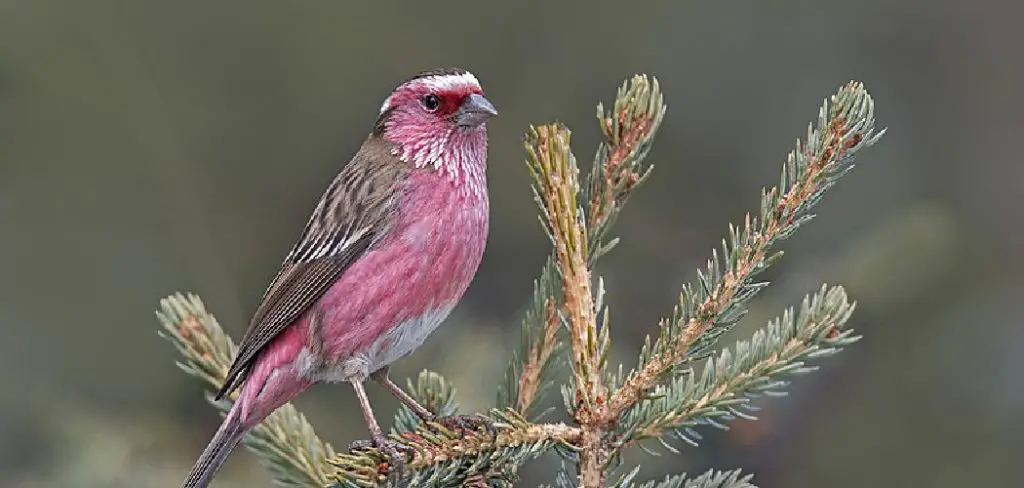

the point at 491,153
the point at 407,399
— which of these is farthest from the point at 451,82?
the point at 491,153

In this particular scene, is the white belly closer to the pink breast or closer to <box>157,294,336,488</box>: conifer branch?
the pink breast

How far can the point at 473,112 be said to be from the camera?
3.34 m

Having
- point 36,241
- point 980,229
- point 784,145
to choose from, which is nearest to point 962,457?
point 980,229

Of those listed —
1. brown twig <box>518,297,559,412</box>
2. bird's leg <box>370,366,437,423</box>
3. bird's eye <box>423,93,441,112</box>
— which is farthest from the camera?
bird's eye <box>423,93,441,112</box>

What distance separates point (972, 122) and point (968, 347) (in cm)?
123

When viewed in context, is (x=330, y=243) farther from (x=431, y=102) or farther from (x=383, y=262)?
(x=431, y=102)

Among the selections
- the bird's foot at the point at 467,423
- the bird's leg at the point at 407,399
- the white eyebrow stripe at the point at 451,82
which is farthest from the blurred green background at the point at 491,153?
the bird's foot at the point at 467,423

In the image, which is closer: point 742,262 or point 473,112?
point 742,262

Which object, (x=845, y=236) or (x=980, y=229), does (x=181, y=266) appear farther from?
(x=980, y=229)

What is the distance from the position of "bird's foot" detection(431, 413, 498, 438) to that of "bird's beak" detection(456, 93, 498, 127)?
954 millimetres

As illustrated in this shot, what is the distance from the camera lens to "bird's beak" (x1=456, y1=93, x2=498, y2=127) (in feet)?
10.8

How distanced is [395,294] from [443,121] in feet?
1.70

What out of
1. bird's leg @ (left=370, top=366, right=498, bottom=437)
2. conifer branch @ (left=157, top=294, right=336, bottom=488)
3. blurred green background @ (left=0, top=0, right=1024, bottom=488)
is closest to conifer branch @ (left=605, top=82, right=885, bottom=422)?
bird's leg @ (left=370, top=366, right=498, bottom=437)

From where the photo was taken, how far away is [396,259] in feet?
10.5
